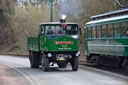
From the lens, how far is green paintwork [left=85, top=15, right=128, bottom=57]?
733 inches

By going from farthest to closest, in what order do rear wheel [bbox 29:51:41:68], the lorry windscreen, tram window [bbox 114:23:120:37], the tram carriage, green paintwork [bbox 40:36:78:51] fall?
rear wheel [bbox 29:51:41:68], the lorry windscreen, green paintwork [bbox 40:36:78:51], tram window [bbox 114:23:120:37], the tram carriage

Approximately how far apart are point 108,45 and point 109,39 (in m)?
0.38

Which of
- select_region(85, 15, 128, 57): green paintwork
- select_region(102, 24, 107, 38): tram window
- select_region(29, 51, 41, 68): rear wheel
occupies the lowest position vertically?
select_region(29, 51, 41, 68): rear wheel

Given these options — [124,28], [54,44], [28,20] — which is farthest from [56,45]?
[28,20]

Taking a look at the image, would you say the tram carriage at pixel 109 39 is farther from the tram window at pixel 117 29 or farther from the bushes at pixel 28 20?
the bushes at pixel 28 20

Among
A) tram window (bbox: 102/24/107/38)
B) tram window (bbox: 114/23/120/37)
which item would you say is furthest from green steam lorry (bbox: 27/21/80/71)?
tram window (bbox: 114/23/120/37)

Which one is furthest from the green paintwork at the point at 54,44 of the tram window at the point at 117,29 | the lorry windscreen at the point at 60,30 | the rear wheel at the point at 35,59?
the rear wheel at the point at 35,59

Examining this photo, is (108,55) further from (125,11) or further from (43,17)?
(43,17)

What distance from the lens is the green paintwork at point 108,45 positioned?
61.0 ft

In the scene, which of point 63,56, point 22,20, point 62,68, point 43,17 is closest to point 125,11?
point 63,56

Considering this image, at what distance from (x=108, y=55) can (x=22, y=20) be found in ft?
102

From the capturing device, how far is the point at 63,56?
20469mm

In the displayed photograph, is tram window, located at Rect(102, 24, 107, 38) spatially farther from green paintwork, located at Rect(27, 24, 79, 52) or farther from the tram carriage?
green paintwork, located at Rect(27, 24, 79, 52)

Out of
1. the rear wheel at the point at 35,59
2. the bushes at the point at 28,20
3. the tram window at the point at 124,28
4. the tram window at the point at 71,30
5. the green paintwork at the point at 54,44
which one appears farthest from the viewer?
the bushes at the point at 28,20
